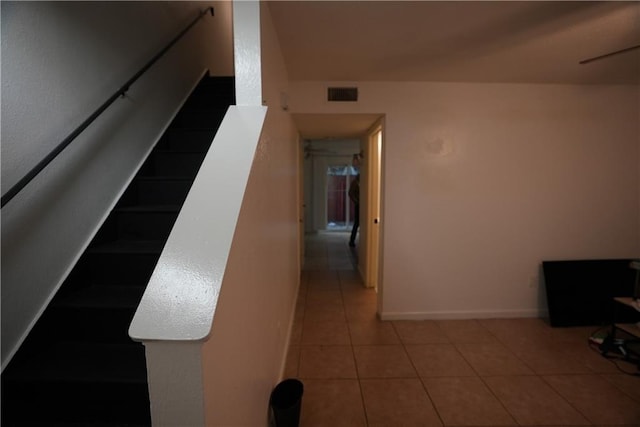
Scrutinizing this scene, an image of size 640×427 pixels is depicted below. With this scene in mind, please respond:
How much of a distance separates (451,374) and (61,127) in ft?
9.48

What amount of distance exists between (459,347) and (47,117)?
3183 mm

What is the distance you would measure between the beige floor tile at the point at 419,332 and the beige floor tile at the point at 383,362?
7.9 inches

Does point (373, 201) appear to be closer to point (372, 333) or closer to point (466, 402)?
point (372, 333)

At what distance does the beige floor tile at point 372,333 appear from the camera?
255 centimetres


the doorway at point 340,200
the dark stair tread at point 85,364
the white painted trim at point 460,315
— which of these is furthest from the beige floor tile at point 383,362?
the doorway at point 340,200

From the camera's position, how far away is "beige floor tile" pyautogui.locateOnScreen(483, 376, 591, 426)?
1.71 m

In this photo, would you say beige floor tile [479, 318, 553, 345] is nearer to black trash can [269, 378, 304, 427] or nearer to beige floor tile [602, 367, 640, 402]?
beige floor tile [602, 367, 640, 402]

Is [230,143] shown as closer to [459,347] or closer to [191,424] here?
[191,424]

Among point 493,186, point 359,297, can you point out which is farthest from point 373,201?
point 493,186

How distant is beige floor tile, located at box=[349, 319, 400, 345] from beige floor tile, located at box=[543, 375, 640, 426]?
1.15 meters

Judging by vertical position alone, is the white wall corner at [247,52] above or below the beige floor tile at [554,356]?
above

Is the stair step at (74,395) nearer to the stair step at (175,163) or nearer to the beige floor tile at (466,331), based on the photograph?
the stair step at (175,163)

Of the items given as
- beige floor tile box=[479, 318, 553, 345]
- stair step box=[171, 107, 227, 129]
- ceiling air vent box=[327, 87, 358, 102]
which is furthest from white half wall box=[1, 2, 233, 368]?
beige floor tile box=[479, 318, 553, 345]

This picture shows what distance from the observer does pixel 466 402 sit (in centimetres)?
185
